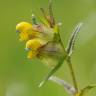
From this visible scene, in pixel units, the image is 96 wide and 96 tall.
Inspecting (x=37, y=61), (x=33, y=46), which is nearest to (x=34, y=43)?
(x=33, y=46)

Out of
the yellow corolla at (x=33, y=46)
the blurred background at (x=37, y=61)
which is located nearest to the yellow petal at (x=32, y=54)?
the yellow corolla at (x=33, y=46)

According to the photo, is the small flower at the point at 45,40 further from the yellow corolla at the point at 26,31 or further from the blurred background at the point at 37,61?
the blurred background at the point at 37,61

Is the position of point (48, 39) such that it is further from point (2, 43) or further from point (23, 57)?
point (2, 43)

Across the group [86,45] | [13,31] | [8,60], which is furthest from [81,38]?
[13,31]

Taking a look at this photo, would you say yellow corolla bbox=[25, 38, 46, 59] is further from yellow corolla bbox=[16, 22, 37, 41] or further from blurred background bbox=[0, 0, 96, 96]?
blurred background bbox=[0, 0, 96, 96]

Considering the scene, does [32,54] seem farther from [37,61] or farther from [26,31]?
[37,61]
